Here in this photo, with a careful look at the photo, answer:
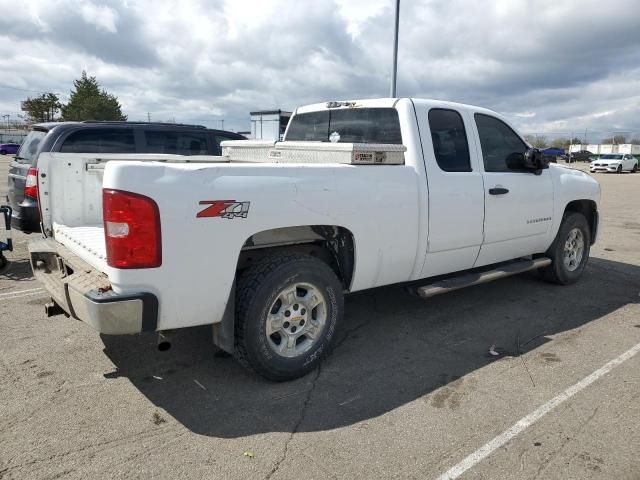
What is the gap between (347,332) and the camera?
467cm

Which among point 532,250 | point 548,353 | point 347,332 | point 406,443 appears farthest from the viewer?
point 532,250

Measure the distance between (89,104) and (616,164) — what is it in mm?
46163

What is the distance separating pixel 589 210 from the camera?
6.58 metres

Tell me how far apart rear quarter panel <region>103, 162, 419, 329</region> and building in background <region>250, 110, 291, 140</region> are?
161 inches

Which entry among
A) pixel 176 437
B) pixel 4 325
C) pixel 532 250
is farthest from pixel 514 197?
pixel 4 325

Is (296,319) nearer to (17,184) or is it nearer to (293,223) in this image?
(293,223)

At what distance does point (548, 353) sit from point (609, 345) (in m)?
0.63

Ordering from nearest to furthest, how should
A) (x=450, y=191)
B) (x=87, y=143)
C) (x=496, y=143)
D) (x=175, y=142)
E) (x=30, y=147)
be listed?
(x=450, y=191), (x=496, y=143), (x=30, y=147), (x=87, y=143), (x=175, y=142)

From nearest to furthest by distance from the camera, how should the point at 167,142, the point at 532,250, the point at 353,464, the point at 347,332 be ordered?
1. the point at 353,464
2. the point at 347,332
3. the point at 532,250
4. the point at 167,142

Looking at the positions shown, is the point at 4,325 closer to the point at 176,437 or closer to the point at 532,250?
the point at 176,437

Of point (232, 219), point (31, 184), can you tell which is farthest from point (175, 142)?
point (232, 219)

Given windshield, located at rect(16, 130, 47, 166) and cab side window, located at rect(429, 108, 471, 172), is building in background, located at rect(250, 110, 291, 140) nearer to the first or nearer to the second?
windshield, located at rect(16, 130, 47, 166)

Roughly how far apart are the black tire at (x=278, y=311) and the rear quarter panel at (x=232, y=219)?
0.63 feet

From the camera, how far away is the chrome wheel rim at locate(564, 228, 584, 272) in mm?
6203
